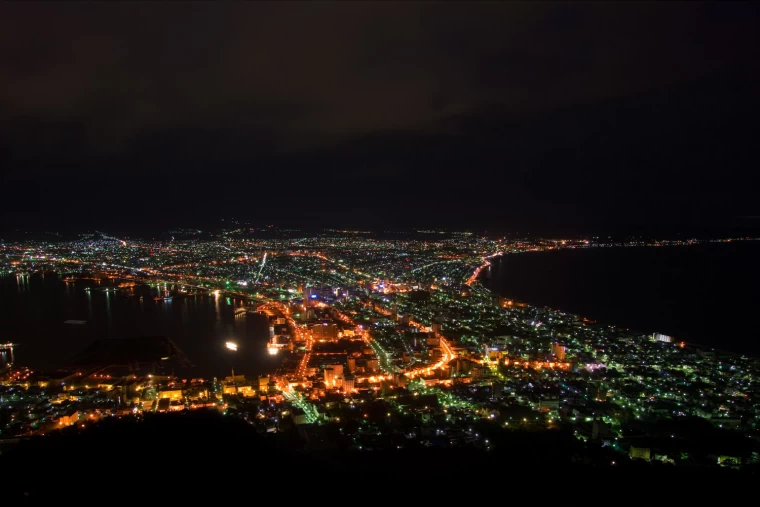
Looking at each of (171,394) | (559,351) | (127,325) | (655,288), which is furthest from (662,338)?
(127,325)

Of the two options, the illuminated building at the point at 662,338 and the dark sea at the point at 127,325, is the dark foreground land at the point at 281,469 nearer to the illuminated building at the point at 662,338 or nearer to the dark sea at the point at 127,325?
the dark sea at the point at 127,325

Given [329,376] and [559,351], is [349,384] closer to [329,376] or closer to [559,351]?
[329,376]

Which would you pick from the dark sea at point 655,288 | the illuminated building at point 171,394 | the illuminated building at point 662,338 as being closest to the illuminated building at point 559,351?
the illuminated building at point 662,338

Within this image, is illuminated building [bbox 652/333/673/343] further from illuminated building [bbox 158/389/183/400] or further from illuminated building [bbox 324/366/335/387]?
illuminated building [bbox 158/389/183/400]

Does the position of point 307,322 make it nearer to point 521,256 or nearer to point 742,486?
point 742,486

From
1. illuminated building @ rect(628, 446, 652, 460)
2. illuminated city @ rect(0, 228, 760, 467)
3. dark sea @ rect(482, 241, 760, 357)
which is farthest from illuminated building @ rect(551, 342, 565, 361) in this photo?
dark sea @ rect(482, 241, 760, 357)

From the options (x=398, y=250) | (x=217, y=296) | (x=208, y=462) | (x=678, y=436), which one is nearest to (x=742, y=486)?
→ (x=678, y=436)
